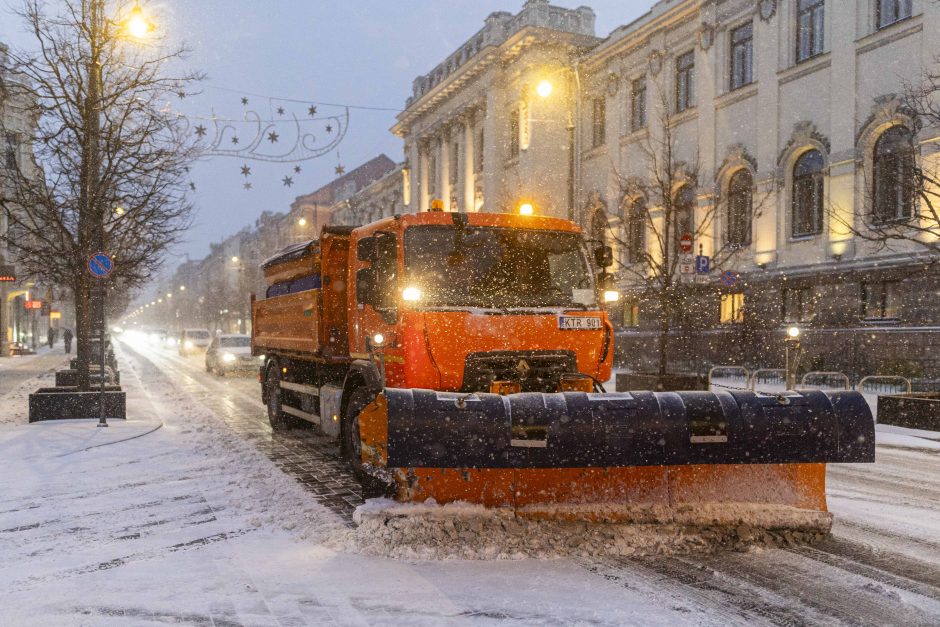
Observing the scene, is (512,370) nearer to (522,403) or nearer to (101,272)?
(522,403)

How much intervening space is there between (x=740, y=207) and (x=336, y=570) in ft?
83.4

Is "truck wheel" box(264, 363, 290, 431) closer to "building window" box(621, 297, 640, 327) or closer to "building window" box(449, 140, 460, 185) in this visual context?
"building window" box(621, 297, 640, 327)

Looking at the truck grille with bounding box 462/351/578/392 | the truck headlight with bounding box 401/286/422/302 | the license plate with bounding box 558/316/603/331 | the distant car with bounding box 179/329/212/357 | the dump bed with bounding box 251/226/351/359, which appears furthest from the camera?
the distant car with bounding box 179/329/212/357

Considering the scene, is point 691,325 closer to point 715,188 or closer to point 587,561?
point 715,188

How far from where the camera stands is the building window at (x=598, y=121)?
1407 inches

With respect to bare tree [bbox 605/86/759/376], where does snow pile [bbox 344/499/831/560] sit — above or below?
below

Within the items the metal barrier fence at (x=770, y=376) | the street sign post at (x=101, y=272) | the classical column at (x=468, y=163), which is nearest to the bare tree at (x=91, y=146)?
the street sign post at (x=101, y=272)

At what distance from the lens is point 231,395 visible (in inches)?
761

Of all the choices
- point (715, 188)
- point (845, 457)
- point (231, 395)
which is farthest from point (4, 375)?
point (845, 457)

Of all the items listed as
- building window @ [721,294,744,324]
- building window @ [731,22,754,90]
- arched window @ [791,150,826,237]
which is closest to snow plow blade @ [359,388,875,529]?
arched window @ [791,150,826,237]

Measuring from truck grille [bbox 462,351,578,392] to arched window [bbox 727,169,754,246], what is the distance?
21.6m

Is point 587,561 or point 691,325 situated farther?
point 691,325

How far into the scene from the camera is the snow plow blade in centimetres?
541

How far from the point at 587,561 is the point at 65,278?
14576 mm
